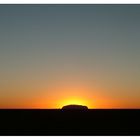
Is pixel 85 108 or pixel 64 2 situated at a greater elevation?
pixel 85 108

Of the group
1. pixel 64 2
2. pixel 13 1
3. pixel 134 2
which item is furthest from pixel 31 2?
pixel 134 2

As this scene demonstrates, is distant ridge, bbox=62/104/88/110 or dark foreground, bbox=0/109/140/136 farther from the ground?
distant ridge, bbox=62/104/88/110

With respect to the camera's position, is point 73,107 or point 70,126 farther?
point 73,107

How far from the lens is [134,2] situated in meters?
8.41

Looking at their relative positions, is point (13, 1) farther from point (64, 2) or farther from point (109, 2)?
point (109, 2)

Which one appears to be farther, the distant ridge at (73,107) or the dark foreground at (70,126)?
the distant ridge at (73,107)

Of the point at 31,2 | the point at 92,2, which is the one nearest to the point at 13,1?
the point at 31,2

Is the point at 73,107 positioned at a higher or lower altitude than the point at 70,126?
higher

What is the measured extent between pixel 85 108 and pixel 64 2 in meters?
24.7

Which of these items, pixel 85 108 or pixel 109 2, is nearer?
pixel 109 2

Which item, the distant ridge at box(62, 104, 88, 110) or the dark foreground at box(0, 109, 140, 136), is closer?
the dark foreground at box(0, 109, 140, 136)

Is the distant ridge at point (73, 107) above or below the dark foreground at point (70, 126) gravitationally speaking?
above

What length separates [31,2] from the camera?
833 centimetres

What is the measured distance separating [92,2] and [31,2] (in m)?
2.06
